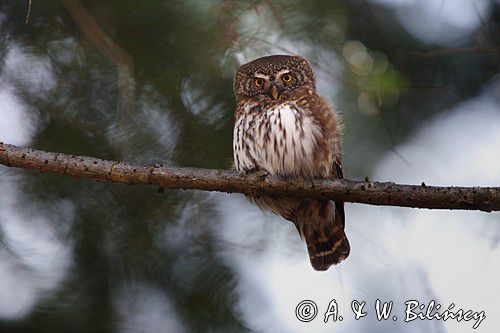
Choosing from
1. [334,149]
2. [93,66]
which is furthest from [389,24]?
[93,66]

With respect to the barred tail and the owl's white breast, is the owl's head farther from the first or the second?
the barred tail

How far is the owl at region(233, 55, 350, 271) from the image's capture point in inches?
159

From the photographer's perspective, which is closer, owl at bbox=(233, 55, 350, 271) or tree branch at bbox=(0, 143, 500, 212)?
tree branch at bbox=(0, 143, 500, 212)

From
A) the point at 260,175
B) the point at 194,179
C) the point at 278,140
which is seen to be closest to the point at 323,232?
the point at 278,140

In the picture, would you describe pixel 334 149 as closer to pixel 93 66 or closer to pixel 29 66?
pixel 93 66

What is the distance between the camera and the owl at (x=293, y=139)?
405cm

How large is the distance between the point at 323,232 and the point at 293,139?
71 cm

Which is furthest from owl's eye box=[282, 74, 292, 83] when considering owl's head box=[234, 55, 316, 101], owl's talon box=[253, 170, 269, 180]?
owl's talon box=[253, 170, 269, 180]

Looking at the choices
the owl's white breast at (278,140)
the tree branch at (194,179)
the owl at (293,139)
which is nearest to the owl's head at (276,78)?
the owl at (293,139)

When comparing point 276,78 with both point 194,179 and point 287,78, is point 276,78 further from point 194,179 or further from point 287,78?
point 194,179

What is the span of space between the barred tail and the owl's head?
613 millimetres

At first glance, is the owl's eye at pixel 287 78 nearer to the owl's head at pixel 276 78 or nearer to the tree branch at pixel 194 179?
the owl's head at pixel 276 78

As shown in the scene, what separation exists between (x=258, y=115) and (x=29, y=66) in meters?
1.15

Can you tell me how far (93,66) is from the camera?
4.05 meters
